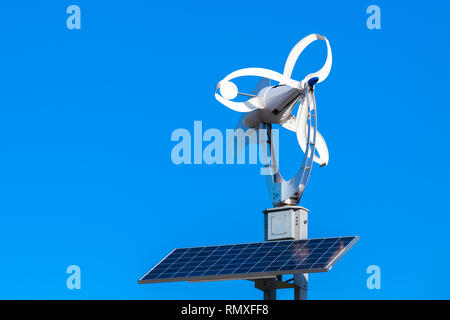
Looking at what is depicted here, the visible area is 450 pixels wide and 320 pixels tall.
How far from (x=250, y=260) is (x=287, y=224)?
372 centimetres

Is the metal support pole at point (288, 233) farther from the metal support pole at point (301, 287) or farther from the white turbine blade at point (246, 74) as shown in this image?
the white turbine blade at point (246, 74)

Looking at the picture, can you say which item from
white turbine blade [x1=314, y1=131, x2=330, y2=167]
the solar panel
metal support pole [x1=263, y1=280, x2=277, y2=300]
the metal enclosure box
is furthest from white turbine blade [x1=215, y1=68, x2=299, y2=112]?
metal support pole [x1=263, y1=280, x2=277, y2=300]

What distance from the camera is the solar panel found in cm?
7038

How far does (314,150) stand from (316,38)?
747cm

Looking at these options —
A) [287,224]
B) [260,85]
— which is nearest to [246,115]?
[260,85]

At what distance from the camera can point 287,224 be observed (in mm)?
75875

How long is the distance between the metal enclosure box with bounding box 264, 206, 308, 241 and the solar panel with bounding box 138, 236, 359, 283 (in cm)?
67

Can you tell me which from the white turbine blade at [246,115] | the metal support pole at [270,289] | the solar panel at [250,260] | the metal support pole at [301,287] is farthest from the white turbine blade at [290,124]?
the metal support pole at [270,289]

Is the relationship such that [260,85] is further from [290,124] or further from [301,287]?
[301,287]

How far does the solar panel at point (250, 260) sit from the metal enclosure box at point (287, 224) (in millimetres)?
670
